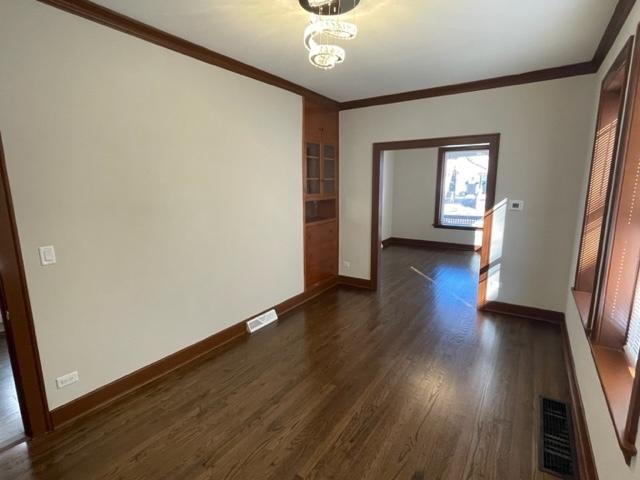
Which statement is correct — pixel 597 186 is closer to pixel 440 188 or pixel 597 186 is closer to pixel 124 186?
pixel 124 186

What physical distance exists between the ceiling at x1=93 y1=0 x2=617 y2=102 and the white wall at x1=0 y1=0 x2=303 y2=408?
372 mm

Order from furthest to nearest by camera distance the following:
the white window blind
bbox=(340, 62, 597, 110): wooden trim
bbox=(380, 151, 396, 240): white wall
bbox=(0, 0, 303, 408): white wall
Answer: bbox=(380, 151, 396, 240): white wall → bbox=(340, 62, 597, 110): wooden trim → bbox=(0, 0, 303, 408): white wall → the white window blind

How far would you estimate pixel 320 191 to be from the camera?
177 inches

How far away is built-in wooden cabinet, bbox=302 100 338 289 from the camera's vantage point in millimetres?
4218

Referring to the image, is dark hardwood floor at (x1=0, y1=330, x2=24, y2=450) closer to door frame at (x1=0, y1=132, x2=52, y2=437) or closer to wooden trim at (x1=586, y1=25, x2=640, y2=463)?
door frame at (x1=0, y1=132, x2=52, y2=437)

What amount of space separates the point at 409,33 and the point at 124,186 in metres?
2.37

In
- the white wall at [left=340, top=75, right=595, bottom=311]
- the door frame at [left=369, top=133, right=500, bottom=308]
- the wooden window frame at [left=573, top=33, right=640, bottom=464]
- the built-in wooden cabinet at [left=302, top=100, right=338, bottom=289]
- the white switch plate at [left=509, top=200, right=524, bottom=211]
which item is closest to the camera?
the wooden window frame at [left=573, top=33, right=640, bottom=464]

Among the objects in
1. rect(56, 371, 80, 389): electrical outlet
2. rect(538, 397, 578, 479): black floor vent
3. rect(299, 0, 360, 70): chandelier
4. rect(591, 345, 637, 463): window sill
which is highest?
rect(299, 0, 360, 70): chandelier

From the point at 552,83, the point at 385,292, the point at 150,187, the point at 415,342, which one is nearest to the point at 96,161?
the point at 150,187

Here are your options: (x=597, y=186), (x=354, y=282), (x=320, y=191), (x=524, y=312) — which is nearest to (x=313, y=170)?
(x=320, y=191)

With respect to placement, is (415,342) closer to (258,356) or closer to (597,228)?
(258,356)

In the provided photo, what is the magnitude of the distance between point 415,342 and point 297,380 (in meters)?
1.27

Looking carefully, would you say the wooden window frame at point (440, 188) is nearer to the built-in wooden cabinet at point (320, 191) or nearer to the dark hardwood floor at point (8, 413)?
the built-in wooden cabinet at point (320, 191)

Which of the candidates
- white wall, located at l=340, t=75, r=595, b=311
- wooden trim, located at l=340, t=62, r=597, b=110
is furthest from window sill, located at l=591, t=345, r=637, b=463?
wooden trim, located at l=340, t=62, r=597, b=110
